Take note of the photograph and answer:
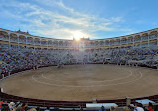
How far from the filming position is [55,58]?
5484cm

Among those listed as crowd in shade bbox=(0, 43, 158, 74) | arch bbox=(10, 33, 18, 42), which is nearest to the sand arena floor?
crowd in shade bbox=(0, 43, 158, 74)

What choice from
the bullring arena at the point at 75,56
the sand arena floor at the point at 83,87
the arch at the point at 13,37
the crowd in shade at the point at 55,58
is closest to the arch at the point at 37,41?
the bullring arena at the point at 75,56

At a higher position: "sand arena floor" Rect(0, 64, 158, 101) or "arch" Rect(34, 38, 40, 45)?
"arch" Rect(34, 38, 40, 45)

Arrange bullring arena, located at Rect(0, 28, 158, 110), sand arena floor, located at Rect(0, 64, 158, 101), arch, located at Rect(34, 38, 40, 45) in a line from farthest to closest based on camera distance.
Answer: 1. arch, located at Rect(34, 38, 40, 45)
2. bullring arena, located at Rect(0, 28, 158, 110)
3. sand arena floor, located at Rect(0, 64, 158, 101)

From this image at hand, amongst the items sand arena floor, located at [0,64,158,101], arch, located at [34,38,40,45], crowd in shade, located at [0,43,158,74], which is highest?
arch, located at [34,38,40,45]

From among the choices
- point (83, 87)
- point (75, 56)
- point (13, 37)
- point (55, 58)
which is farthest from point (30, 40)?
point (83, 87)

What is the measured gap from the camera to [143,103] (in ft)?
23.2

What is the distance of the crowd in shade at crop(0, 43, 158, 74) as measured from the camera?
32619 mm

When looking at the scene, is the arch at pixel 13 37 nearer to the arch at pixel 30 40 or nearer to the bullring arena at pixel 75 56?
the bullring arena at pixel 75 56

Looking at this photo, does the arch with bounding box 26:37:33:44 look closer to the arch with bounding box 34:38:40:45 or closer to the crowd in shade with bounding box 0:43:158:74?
the arch with bounding box 34:38:40:45

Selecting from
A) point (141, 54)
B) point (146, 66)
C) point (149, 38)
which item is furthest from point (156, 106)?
point (149, 38)

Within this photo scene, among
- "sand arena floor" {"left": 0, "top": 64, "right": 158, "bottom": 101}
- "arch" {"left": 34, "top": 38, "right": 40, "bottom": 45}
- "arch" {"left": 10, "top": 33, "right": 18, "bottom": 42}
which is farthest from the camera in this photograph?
"arch" {"left": 34, "top": 38, "right": 40, "bottom": 45}

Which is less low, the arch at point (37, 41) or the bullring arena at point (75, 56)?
the arch at point (37, 41)

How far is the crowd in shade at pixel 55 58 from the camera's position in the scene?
32.6 m
